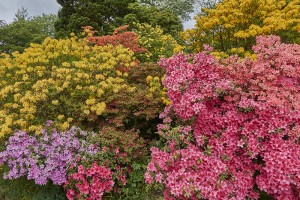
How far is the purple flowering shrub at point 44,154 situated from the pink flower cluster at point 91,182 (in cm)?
20

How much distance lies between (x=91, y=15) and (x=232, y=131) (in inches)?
458

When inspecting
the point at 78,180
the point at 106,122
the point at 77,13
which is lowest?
the point at 78,180

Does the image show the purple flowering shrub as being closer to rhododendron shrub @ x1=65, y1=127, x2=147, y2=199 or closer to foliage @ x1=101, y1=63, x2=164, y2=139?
rhododendron shrub @ x1=65, y1=127, x2=147, y2=199

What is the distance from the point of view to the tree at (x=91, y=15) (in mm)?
13359

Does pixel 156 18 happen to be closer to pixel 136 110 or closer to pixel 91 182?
pixel 136 110

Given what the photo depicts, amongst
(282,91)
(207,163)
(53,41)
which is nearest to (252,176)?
(207,163)

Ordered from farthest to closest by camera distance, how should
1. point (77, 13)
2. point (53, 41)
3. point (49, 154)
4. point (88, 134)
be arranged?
1. point (77, 13)
2. point (53, 41)
3. point (88, 134)
4. point (49, 154)

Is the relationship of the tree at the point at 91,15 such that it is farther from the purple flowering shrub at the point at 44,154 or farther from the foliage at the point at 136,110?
the purple flowering shrub at the point at 44,154

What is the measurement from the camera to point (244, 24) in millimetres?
6320

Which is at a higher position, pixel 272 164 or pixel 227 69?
pixel 227 69

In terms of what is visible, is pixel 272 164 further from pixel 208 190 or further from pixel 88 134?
pixel 88 134

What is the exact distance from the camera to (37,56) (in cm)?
572

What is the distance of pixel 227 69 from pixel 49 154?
259cm

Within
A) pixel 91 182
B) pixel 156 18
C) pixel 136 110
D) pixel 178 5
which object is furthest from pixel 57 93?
pixel 178 5
